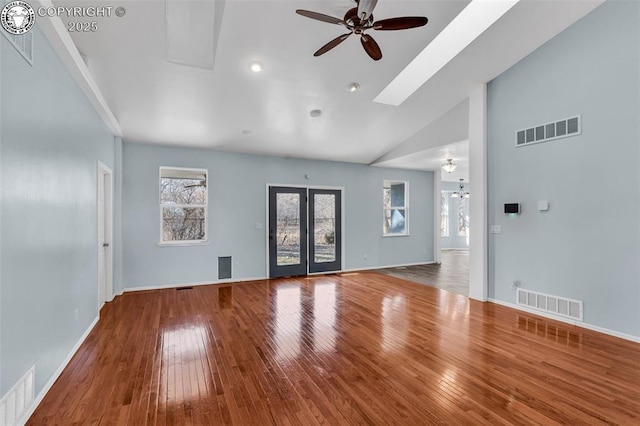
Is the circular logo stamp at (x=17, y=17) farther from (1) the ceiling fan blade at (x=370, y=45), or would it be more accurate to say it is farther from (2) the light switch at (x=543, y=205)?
(2) the light switch at (x=543, y=205)

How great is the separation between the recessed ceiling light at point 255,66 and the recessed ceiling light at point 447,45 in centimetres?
200

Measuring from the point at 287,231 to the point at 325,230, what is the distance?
3.22ft

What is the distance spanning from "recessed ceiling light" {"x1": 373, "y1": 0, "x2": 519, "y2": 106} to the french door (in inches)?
117

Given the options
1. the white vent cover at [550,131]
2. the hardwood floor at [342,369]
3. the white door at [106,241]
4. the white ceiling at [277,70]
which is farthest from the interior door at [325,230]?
the white vent cover at [550,131]

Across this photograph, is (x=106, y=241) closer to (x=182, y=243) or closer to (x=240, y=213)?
(x=182, y=243)

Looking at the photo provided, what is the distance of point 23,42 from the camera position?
2035mm

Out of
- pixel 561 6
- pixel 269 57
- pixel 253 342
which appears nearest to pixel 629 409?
pixel 253 342

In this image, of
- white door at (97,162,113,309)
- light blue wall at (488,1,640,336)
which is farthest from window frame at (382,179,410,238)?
white door at (97,162,113,309)

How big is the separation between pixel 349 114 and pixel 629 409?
4714 mm

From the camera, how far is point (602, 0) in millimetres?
3463

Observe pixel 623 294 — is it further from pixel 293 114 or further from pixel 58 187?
pixel 58 187

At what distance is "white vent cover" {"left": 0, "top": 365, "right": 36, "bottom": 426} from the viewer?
177cm

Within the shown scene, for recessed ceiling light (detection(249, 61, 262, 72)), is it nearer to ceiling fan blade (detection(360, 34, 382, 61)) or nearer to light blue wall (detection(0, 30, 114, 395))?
ceiling fan blade (detection(360, 34, 382, 61))

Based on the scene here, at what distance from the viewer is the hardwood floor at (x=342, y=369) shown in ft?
6.81
